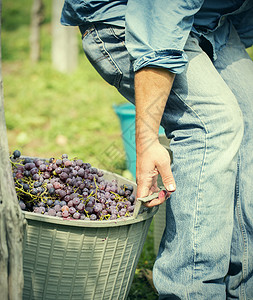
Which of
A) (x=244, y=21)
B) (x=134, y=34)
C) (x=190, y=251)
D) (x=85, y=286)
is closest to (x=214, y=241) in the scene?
(x=190, y=251)

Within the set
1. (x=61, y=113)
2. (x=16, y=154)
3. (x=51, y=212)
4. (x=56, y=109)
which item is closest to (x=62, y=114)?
(x=61, y=113)

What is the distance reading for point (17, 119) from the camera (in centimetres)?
434

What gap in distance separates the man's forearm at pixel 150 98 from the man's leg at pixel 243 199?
1.59 ft

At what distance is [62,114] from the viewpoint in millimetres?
4664

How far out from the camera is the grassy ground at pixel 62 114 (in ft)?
11.8

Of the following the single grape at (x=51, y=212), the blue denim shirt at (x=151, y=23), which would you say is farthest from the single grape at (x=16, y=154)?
the blue denim shirt at (x=151, y=23)

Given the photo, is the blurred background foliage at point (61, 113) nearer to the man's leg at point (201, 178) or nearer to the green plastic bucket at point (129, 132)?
the green plastic bucket at point (129, 132)

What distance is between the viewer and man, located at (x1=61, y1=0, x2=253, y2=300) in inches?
58.7

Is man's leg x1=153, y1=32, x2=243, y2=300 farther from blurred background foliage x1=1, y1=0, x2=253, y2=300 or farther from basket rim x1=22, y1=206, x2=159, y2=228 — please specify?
blurred background foliage x1=1, y1=0, x2=253, y2=300

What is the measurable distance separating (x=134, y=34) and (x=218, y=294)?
1000 mm

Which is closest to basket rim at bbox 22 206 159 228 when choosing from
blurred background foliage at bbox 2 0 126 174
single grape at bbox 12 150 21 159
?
single grape at bbox 12 150 21 159

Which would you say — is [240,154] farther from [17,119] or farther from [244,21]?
[17,119]

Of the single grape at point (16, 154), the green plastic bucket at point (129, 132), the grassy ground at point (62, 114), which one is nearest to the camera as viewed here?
the single grape at point (16, 154)

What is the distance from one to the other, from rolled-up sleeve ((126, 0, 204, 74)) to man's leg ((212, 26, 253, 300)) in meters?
0.47
